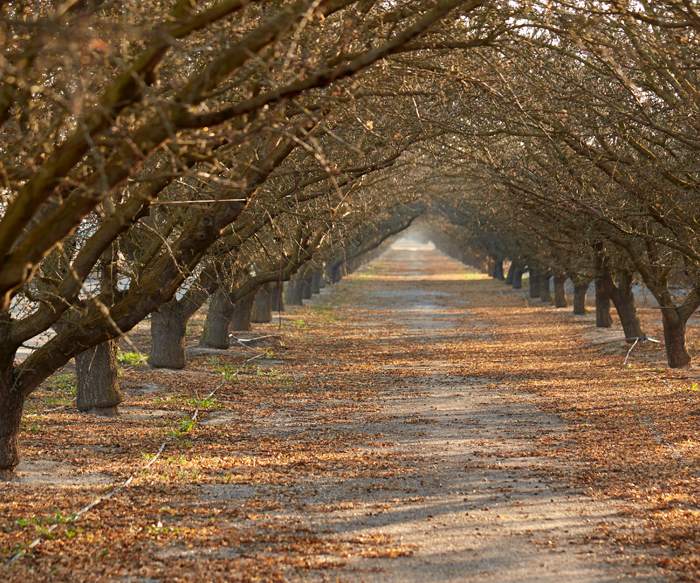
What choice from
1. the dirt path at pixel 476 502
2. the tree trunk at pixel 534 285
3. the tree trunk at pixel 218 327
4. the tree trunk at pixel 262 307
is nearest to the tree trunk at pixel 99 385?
the dirt path at pixel 476 502

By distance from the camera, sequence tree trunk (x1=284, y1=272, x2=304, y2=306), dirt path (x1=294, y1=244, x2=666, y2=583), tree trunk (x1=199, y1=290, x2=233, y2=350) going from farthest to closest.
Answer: tree trunk (x1=284, y1=272, x2=304, y2=306) < tree trunk (x1=199, y1=290, x2=233, y2=350) < dirt path (x1=294, y1=244, x2=666, y2=583)

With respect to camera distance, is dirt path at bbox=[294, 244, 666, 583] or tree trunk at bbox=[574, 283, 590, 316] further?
tree trunk at bbox=[574, 283, 590, 316]

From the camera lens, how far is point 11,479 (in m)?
7.41

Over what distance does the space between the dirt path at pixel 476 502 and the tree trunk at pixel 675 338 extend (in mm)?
4118

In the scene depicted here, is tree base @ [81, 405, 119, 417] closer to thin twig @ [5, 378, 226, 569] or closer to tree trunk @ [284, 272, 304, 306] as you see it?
thin twig @ [5, 378, 226, 569]

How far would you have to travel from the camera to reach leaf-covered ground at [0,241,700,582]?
543 cm

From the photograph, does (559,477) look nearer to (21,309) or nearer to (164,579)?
(164,579)

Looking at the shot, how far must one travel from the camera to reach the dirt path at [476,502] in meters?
5.22

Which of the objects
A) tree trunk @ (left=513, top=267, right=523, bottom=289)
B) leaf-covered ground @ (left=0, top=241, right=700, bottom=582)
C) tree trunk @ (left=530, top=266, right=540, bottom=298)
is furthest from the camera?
tree trunk @ (left=513, top=267, right=523, bottom=289)

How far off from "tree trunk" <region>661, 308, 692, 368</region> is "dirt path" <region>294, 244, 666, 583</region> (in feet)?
13.5

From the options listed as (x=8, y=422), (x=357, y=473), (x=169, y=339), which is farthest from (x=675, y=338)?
(x=8, y=422)

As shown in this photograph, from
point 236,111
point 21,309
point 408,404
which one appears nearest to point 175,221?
point 21,309

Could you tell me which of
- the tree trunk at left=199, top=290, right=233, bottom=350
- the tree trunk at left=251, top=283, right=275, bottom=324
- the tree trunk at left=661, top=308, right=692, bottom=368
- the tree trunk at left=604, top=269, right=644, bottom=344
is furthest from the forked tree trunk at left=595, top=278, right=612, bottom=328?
the tree trunk at left=199, top=290, right=233, bottom=350

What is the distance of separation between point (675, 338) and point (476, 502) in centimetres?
1044
